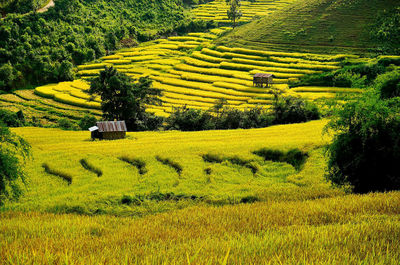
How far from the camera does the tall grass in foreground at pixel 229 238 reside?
4809 mm

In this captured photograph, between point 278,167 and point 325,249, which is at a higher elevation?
point 325,249

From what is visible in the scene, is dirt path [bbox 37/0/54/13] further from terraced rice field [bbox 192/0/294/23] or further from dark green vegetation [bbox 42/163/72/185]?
dark green vegetation [bbox 42/163/72/185]

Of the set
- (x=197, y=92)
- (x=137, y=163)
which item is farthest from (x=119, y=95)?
(x=197, y=92)

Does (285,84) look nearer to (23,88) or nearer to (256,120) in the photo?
(256,120)

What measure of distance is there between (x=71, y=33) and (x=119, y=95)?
80199 mm

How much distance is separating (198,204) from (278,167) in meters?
9.87

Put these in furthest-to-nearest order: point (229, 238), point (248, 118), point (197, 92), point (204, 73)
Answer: point (204, 73)
point (197, 92)
point (248, 118)
point (229, 238)

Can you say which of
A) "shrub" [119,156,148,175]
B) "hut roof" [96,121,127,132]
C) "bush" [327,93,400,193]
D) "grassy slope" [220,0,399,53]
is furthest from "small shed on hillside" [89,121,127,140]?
"grassy slope" [220,0,399,53]

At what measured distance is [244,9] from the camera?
161m

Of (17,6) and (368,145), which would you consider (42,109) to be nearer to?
(368,145)

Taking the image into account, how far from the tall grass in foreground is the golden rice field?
0.03 metres

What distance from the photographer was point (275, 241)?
20.1 ft

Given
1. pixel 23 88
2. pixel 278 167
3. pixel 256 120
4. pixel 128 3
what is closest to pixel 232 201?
pixel 278 167

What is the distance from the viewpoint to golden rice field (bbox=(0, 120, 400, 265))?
5.30 m
